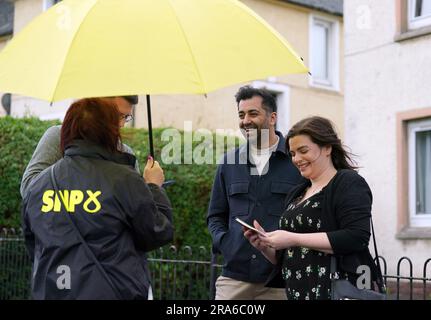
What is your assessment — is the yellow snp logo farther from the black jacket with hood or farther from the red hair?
the red hair

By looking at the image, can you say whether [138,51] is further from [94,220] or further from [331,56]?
[331,56]

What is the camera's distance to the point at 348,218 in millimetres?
4387

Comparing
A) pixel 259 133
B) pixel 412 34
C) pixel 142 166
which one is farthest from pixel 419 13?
pixel 259 133

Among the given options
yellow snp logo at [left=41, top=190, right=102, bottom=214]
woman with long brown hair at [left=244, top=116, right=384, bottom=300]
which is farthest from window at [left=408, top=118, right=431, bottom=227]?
yellow snp logo at [left=41, top=190, right=102, bottom=214]

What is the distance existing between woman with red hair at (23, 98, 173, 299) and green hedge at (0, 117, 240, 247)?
8275 millimetres

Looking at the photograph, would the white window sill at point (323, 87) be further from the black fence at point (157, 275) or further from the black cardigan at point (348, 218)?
the black cardigan at point (348, 218)

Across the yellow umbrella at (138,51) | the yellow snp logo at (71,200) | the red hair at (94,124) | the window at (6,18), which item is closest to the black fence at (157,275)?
the yellow umbrella at (138,51)

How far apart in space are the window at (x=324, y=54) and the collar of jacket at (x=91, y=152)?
18940 mm

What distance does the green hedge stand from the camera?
12211 millimetres

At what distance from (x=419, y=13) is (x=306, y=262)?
953 centimetres

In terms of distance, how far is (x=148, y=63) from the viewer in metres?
4.16

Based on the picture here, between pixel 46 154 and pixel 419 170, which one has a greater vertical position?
pixel 419 170

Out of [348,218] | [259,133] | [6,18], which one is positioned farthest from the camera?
[6,18]
